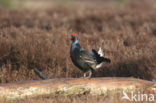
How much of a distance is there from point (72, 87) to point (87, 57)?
23.6 inches

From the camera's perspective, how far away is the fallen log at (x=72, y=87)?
5605 millimetres

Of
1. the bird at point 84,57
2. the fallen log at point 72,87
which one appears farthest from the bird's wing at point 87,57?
the fallen log at point 72,87

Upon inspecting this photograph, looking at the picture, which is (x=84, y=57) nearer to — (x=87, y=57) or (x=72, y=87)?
(x=87, y=57)

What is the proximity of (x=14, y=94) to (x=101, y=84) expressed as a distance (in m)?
1.40

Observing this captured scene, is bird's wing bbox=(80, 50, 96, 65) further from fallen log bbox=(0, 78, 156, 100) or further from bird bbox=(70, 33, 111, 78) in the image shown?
fallen log bbox=(0, 78, 156, 100)

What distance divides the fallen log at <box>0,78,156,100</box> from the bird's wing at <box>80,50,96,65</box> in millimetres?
337

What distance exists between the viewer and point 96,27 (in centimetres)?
1398

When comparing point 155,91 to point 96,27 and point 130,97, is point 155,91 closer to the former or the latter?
point 130,97

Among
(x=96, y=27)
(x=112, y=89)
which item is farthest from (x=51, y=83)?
(x=96, y=27)

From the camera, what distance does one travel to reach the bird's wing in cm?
601

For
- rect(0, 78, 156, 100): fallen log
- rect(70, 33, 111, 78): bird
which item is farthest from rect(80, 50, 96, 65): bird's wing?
rect(0, 78, 156, 100): fallen log

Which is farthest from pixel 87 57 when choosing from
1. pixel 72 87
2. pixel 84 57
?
pixel 72 87

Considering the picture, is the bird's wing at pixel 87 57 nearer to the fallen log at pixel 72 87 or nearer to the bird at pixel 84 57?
the bird at pixel 84 57

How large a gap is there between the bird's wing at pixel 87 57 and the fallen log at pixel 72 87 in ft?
1.11
